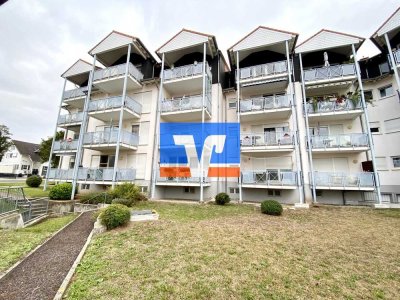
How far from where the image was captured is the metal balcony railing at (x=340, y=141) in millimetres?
14781

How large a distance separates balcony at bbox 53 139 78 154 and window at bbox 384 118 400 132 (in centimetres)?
2933

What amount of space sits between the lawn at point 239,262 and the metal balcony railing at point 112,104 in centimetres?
1286

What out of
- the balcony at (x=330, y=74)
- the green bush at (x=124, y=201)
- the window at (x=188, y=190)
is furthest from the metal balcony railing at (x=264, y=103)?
the green bush at (x=124, y=201)

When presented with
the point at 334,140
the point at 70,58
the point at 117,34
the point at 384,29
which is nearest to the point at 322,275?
the point at 334,140

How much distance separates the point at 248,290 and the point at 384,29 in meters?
22.8

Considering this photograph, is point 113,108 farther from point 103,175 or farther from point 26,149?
point 26,149

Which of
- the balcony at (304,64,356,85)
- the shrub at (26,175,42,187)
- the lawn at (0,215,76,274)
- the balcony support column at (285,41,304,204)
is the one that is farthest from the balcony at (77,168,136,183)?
the balcony at (304,64,356,85)

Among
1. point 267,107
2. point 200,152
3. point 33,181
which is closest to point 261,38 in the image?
point 267,107

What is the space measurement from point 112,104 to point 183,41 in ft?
29.4

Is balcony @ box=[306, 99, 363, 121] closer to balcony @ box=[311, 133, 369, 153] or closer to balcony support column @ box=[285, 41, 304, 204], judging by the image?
balcony support column @ box=[285, 41, 304, 204]

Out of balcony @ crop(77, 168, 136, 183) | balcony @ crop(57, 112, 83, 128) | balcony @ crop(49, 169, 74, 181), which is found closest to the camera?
balcony @ crop(77, 168, 136, 183)

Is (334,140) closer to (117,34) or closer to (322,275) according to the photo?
(322,275)

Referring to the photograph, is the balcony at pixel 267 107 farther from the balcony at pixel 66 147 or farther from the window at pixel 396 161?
the balcony at pixel 66 147

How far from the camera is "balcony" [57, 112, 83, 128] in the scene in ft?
68.9
